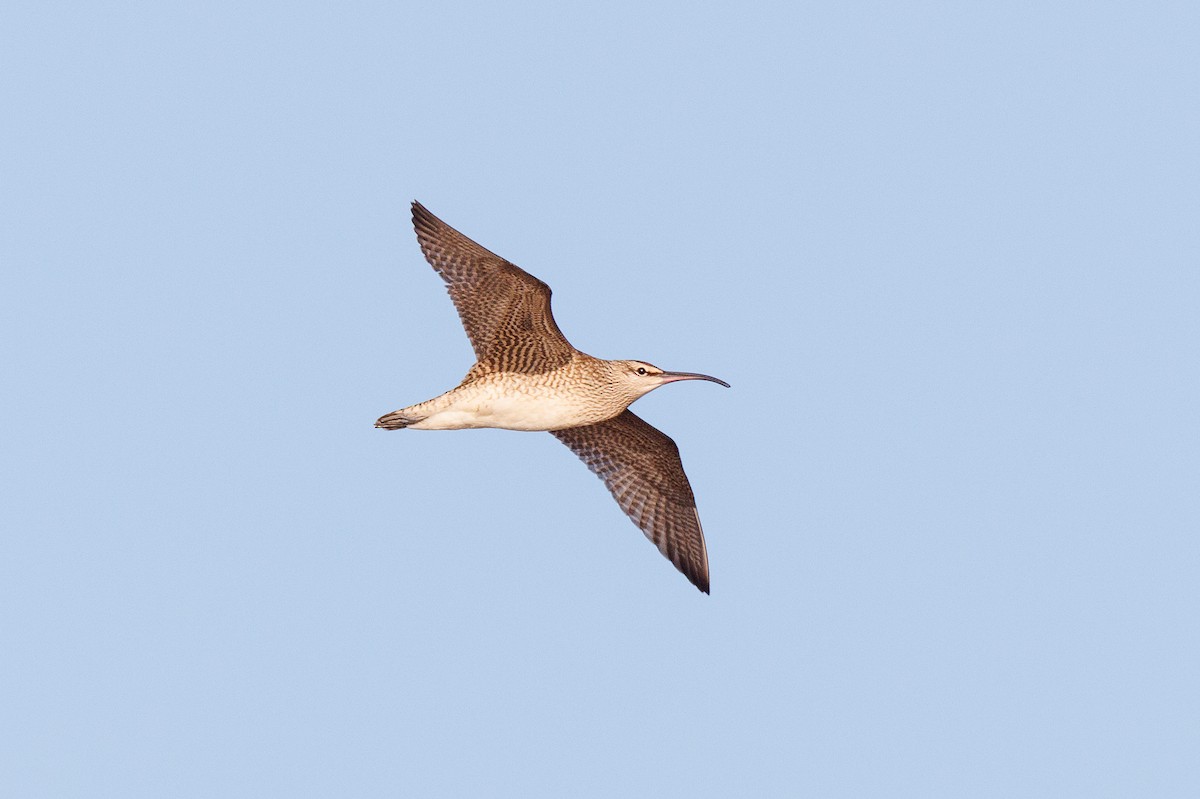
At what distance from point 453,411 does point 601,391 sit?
4.89 ft

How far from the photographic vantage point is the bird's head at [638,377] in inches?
687

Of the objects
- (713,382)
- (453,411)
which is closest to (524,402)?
(453,411)

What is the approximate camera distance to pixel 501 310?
1756 centimetres

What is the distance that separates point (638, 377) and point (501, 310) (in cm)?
153

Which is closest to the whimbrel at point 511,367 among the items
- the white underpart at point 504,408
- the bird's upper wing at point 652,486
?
the white underpart at point 504,408

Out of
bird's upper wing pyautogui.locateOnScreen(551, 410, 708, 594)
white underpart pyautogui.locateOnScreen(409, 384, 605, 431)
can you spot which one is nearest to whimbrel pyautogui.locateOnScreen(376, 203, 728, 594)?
white underpart pyautogui.locateOnScreen(409, 384, 605, 431)

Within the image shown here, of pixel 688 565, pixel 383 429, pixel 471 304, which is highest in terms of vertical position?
pixel 471 304

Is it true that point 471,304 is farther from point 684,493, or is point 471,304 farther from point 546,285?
point 684,493

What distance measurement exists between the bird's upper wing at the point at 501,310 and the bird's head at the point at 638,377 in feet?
1.81

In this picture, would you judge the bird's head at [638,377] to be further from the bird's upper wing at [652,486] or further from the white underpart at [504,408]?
the bird's upper wing at [652,486]

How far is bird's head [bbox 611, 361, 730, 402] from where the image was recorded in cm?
1744

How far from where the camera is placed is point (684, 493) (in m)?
19.2

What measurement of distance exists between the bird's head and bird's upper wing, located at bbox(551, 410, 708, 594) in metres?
1.48

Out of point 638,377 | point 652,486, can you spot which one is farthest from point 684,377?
point 652,486
